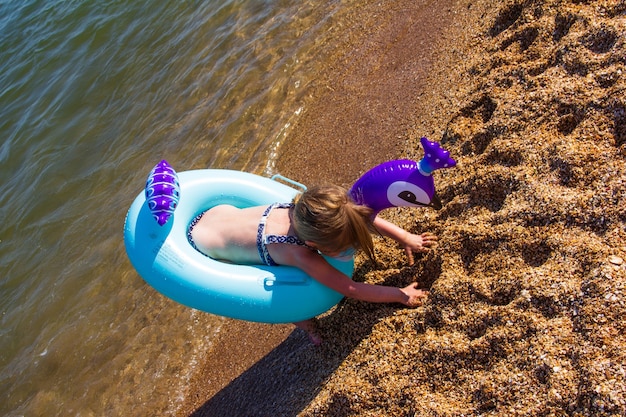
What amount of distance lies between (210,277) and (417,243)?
1.24m

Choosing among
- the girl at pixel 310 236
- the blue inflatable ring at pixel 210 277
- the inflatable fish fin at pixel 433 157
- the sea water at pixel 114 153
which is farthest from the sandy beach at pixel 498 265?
the sea water at pixel 114 153

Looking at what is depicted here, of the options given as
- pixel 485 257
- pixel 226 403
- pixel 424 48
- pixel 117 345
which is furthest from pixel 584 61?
pixel 117 345

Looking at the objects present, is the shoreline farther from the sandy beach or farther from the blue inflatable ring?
the blue inflatable ring

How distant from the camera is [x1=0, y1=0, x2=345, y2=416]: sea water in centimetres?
446

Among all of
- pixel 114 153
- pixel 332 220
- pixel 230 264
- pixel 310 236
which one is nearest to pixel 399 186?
pixel 332 220

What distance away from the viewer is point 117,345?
4.59 metres

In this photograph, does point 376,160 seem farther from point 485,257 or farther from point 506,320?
point 506,320

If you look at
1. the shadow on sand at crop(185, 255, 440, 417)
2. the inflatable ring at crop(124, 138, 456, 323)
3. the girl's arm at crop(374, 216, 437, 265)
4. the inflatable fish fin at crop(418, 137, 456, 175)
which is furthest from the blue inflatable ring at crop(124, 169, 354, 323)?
the inflatable fish fin at crop(418, 137, 456, 175)

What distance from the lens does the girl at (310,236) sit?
8.85 feet

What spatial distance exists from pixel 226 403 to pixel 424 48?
3.56 metres

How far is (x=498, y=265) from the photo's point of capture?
2568 mm

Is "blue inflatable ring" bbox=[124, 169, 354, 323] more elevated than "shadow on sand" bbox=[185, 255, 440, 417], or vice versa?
"blue inflatable ring" bbox=[124, 169, 354, 323]

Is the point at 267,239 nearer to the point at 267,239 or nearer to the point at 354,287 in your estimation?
the point at 267,239

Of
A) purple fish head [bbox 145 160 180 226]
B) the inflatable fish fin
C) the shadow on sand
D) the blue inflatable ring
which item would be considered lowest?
the shadow on sand
